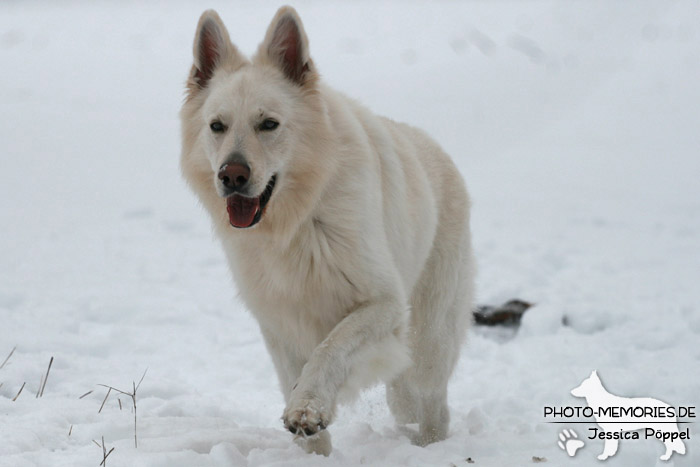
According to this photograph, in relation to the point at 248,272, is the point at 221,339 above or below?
below

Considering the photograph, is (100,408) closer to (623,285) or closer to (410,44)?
(623,285)

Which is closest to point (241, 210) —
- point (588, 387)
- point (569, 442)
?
point (569, 442)

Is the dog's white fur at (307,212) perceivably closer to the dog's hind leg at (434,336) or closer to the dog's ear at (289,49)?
the dog's ear at (289,49)

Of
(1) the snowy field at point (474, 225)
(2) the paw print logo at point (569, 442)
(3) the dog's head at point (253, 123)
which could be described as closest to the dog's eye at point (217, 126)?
(3) the dog's head at point (253, 123)

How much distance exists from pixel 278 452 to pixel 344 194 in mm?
1301

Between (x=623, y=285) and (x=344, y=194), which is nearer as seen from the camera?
(x=344, y=194)

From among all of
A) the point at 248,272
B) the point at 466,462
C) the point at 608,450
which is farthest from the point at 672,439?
the point at 248,272

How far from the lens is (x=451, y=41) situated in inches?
768

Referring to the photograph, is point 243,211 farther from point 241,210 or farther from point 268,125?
point 268,125

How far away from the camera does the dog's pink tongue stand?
360 centimetres

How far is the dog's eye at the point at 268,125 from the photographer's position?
3695 millimetres

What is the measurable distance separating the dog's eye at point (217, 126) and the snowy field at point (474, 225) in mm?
983

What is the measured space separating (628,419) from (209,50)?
10.0 ft

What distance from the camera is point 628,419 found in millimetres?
4105
